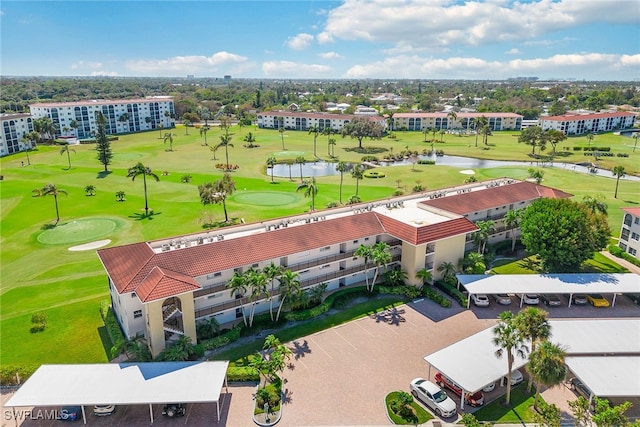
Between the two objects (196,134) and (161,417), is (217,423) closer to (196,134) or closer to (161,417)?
(161,417)

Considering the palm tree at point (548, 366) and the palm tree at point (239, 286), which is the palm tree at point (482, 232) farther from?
the palm tree at point (239, 286)

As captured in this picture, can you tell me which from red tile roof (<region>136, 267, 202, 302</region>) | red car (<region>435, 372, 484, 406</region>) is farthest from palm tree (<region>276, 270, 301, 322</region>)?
red car (<region>435, 372, 484, 406</region>)

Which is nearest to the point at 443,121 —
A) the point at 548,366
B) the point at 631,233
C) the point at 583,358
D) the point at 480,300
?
the point at 631,233

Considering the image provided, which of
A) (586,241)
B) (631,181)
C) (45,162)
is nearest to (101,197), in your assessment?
(45,162)

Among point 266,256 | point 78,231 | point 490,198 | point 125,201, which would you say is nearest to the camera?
point 266,256

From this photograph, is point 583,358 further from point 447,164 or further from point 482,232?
point 447,164

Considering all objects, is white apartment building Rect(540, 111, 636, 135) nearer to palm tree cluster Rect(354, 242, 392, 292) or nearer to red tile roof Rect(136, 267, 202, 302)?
palm tree cluster Rect(354, 242, 392, 292)
